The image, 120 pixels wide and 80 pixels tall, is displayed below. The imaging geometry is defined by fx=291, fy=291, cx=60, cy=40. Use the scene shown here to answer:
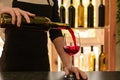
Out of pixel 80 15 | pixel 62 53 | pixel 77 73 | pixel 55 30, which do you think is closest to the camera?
pixel 77 73

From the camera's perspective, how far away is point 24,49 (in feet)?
5.79

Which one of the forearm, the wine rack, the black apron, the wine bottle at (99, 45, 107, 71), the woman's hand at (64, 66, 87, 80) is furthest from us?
the wine bottle at (99, 45, 107, 71)

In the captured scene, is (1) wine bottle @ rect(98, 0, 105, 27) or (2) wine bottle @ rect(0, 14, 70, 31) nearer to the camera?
(2) wine bottle @ rect(0, 14, 70, 31)

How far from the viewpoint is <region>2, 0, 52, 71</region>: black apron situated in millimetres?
1762

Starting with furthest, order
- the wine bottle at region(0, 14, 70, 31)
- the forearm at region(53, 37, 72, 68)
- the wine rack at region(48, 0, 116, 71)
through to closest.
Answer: the wine rack at region(48, 0, 116, 71)
the forearm at region(53, 37, 72, 68)
the wine bottle at region(0, 14, 70, 31)

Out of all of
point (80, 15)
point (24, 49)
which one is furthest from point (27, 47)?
point (80, 15)

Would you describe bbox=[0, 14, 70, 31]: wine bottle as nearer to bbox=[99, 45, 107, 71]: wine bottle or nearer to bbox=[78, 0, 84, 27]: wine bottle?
bbox=[78, 0, 84, 27]: wine bottle

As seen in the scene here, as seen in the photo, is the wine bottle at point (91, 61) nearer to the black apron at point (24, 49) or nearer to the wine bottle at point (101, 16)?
the wine bottle at point (101, 16)

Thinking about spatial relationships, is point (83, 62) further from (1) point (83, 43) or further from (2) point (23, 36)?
(2) point (23, 36)

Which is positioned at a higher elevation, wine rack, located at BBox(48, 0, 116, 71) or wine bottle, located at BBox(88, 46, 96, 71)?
wine rack, located at BBox(48, 0, 116, 71)

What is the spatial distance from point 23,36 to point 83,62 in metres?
1.15

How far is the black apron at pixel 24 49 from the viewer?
5.78ft

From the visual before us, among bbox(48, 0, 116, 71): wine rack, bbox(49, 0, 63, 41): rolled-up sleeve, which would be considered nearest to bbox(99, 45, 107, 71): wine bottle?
bbox(48, 0, 116, 71): wine rack

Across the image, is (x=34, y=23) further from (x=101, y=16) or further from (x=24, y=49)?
(x=101, y=16)
